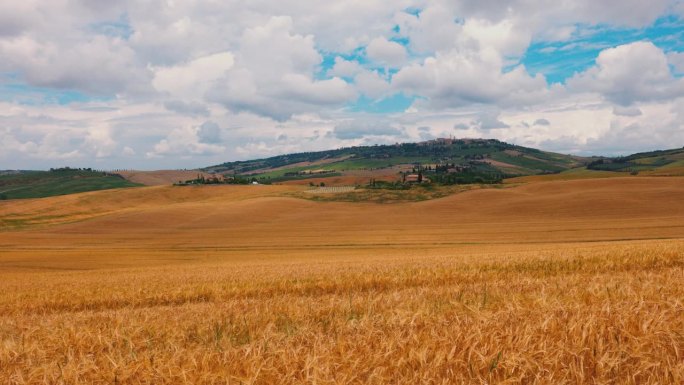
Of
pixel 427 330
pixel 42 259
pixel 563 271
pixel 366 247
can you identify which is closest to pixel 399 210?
pixel 366 247

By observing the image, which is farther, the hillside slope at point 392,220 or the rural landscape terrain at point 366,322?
the hillside slope at point 392,220

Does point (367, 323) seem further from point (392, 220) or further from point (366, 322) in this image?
point (392, 220)

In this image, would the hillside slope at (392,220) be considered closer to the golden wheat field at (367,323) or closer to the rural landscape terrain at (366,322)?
the golden wheat field at (367,323)

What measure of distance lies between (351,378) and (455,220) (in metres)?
88.8

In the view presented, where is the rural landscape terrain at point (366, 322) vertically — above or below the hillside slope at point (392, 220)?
above

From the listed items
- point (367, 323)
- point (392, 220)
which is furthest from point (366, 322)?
point (392, 220)

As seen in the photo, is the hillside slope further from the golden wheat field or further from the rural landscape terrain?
the rural landscape terrain

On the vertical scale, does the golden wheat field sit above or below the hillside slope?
above

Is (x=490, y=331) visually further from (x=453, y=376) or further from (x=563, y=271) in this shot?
(x=563, y=271)

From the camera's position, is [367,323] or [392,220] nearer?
[367,323]

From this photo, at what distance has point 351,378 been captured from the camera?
3840 millimetres

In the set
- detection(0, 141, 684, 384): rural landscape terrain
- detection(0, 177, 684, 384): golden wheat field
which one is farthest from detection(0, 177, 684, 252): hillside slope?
detection(0, 141, 684, 384): rural landscape terrain

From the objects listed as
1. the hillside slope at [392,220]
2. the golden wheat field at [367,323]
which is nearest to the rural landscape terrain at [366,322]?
the golden wheat field at [367,323]

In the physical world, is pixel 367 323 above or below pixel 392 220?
above
